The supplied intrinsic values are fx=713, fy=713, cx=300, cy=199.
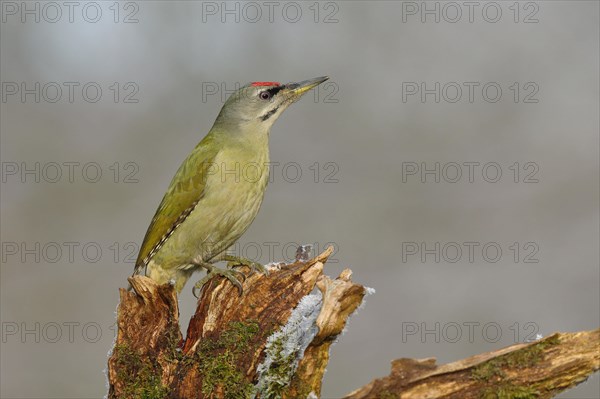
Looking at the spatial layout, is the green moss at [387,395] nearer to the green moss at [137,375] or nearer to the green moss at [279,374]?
the green moss at [279,374]

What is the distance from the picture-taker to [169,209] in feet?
20.4

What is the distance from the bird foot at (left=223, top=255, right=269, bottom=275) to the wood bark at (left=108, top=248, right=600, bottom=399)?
12 centimetres

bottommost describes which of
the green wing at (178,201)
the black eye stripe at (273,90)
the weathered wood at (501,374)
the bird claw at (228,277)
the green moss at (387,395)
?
the green moss at (387,395)

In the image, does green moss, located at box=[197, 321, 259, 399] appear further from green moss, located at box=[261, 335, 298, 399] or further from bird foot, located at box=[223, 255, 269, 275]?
bird foot, located at box=[223, 255, 269, 275]

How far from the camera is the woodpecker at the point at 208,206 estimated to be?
19.8 ft

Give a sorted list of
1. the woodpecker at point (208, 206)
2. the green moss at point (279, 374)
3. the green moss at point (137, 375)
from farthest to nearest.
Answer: the woodpecker at point (208, 206) < the green moss at point (137, 375) < the green moss at point (279, 374)

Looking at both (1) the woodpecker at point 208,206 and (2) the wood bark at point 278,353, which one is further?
(1) the woodpecker at point 208,206

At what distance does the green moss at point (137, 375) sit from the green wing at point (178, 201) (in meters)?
1.71

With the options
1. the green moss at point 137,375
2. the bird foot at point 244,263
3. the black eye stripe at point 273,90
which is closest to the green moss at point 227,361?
the green moss at point 137,375

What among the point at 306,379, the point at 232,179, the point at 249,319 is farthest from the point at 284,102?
the point at 306,379

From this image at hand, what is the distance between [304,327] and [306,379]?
30cm

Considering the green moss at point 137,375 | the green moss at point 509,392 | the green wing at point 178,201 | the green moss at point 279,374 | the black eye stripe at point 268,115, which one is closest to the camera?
the green moss at point 509,392

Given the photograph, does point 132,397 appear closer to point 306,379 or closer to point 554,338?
point 306,379

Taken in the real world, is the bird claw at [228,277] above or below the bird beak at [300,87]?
below
